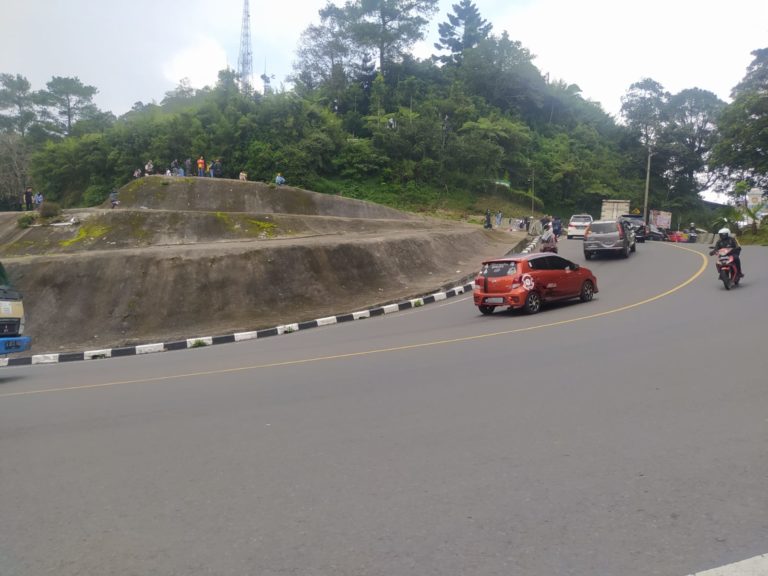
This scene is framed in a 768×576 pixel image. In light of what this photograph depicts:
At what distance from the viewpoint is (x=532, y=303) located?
14.6 meters

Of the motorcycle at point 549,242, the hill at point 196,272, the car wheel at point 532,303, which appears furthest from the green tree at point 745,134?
the car wheel at point 532,303

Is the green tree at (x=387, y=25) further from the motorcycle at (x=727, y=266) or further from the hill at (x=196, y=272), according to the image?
the motorcycle at (x=727, y=266)

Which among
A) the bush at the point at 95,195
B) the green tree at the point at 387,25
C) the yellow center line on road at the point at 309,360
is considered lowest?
the yellow center line on road at the point at 309,360

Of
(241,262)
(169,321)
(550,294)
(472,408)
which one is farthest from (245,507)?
(241,262)

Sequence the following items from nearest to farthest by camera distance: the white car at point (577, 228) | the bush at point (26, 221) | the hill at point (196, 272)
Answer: the hill at point (196, 272) → the bush at point (26, 221) → the white car at point (577, 228)

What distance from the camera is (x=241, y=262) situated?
64.2 ft

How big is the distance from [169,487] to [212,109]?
164 ft

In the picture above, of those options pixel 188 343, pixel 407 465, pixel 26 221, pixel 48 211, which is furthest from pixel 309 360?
pixel 26 221

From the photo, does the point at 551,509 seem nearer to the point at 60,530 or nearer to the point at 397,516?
the point at 397,516

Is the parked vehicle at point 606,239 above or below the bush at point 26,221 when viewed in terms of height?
below

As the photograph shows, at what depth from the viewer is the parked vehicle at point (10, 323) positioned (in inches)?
437

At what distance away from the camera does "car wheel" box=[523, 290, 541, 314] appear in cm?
1443

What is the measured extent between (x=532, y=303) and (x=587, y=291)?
7.91 ft

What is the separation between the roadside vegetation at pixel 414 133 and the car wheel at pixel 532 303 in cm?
3366
